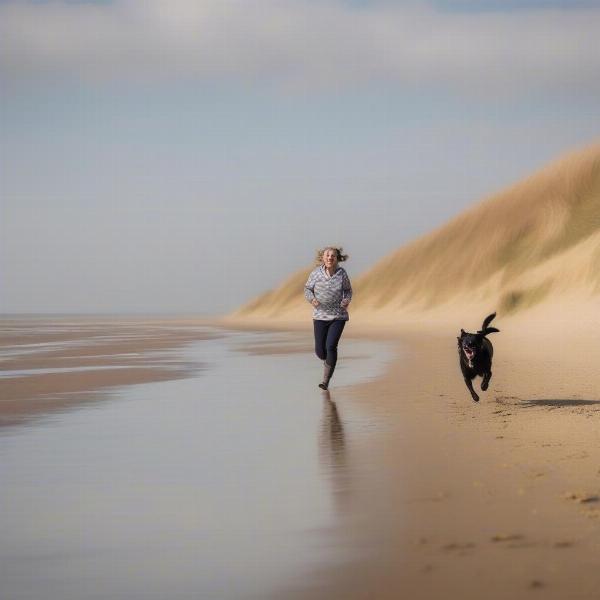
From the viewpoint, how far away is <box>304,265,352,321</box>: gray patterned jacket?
1616 centimetres

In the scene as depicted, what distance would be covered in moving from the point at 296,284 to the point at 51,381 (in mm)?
168797

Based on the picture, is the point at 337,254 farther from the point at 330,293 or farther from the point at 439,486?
the point at 439,486

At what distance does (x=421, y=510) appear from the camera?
696cm

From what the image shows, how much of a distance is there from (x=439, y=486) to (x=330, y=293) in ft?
27.8

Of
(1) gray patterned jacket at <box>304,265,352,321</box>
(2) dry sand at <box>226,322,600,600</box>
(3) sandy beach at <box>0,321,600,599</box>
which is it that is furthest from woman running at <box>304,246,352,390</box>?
(2) dry sand at <box>226,322,600,600</box>

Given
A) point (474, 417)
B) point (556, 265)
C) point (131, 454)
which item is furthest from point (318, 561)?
point (556, 265)

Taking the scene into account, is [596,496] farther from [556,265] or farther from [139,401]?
[556,265]

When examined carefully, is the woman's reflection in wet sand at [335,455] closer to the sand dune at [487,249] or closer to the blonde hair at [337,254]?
the blonde hair at [337,254]

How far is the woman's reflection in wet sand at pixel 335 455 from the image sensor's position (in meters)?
7.74

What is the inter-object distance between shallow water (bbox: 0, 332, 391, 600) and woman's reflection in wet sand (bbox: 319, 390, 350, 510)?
0.07ft

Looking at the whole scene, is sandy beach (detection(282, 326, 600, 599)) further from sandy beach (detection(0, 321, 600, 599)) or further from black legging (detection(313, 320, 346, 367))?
black legging (detection(313, 320, 346, 367))

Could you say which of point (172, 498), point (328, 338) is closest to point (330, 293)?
point (328, 338)

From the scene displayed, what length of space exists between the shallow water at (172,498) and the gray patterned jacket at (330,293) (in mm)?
2076

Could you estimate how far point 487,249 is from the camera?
5418 inches
